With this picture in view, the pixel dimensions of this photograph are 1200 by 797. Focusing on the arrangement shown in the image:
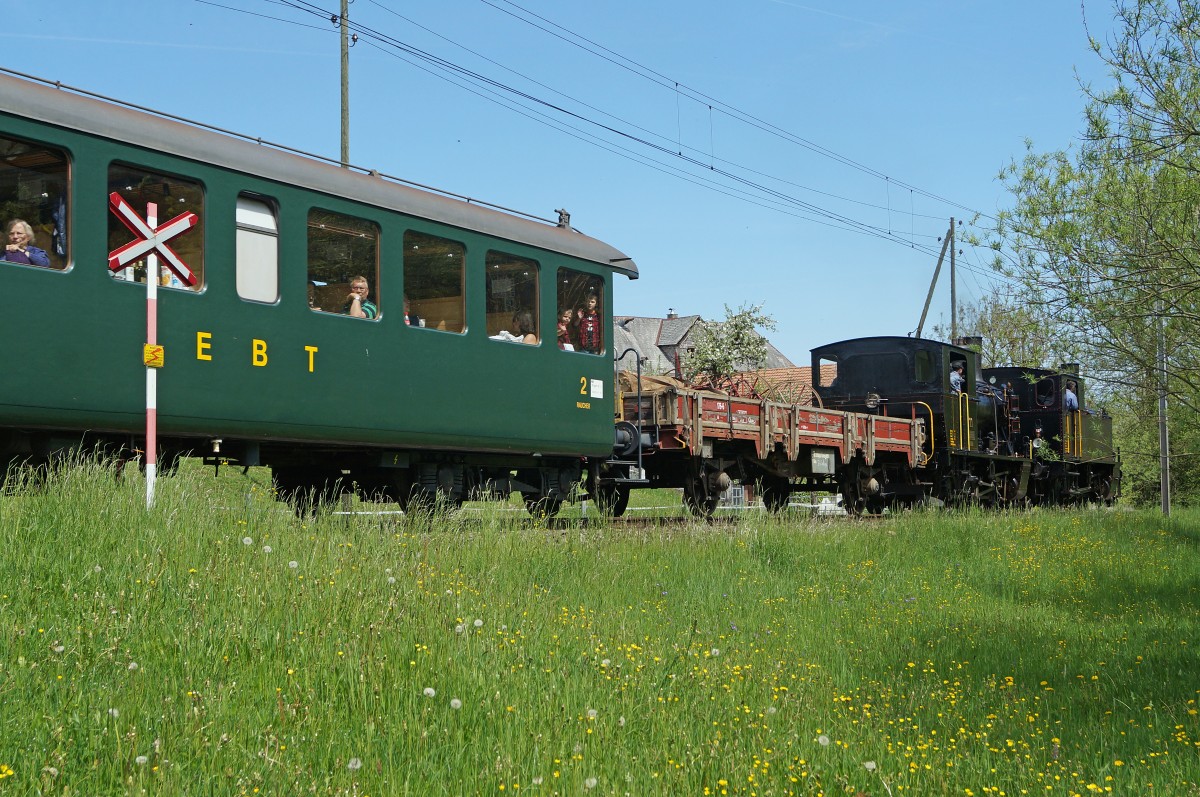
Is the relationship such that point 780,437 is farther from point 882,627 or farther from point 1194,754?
point 1194,754

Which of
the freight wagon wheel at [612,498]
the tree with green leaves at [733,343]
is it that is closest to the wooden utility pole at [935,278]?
the tree with green leaves at [733,343]

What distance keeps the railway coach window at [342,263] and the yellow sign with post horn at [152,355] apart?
1.64 metres

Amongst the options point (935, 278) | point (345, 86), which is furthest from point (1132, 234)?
point (935, 278)

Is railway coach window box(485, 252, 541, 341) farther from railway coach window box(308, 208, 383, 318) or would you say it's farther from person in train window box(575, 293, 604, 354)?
railway coach window box(308, 208, 383, 318)

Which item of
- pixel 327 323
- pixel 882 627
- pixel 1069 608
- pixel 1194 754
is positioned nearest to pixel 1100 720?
pixel 1194 754

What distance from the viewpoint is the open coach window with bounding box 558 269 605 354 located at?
41.5 ft

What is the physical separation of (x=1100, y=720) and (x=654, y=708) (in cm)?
250

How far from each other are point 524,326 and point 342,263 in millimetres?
2482

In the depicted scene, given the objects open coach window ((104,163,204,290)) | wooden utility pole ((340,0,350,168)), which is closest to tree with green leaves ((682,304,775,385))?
wooden utility pole ((340,0,350,168))

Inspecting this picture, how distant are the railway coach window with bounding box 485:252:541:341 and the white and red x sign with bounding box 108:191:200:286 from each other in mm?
3645

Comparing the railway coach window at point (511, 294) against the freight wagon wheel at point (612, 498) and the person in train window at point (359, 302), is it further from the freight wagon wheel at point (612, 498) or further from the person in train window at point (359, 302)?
the freight wagon wheel at point (612, 498)

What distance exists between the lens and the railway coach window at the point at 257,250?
9195 mm

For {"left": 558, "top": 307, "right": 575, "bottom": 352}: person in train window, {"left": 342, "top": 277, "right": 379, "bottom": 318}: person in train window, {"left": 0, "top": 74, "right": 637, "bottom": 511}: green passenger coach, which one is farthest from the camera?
{"left": 558, "top": 307, "right": 575, "bottom": 352}: person in train window

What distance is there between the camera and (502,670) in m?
5.27
